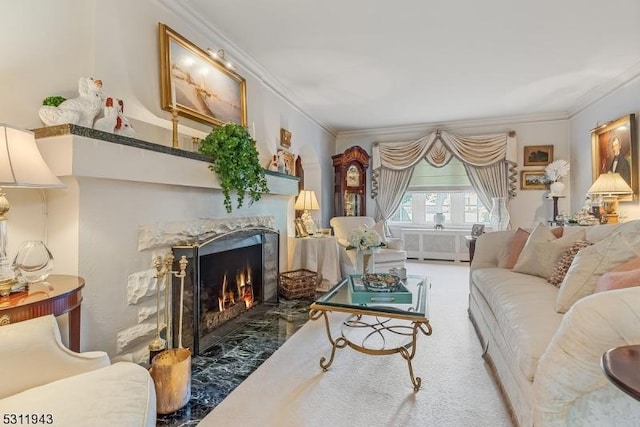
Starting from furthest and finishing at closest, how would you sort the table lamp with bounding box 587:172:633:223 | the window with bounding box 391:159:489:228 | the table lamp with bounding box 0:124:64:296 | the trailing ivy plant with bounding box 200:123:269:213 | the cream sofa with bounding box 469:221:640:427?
the window with bounding box 391:159:489:228, the table lamp with bounding box 587:172:633:223, the trailing ivy plant with bounding box 200:123:269:213, the table lamp with bounding box 0:124:64:296, the cream sofa with bounding box 469:221:640:427

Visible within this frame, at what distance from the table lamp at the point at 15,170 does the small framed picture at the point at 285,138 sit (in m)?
2.94

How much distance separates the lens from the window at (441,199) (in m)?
5.99

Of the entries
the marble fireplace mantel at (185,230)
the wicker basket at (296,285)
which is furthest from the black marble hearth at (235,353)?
the marble fireplace mantel at (185,230)

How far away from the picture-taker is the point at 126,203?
6.29 ft

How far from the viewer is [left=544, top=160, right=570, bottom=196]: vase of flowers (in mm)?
4969

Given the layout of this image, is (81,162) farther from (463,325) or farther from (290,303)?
(463,325)

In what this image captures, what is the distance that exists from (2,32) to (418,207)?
5985 millimetres

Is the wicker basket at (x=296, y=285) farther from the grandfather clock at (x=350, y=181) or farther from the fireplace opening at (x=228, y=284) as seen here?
the grandfather clock at (x=350, y=181)

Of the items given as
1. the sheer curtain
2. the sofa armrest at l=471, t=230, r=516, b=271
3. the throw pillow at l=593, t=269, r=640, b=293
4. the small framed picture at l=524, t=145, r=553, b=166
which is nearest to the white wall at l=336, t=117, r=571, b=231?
the small framed picture at l=524, t=145, r=553, b=166

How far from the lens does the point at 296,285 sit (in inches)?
144

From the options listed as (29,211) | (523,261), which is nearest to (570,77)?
(523,261)

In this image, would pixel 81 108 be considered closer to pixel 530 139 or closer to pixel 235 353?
pixel 235 353

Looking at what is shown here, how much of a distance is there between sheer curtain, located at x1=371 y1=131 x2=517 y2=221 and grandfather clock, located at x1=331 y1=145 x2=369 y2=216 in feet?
1.17

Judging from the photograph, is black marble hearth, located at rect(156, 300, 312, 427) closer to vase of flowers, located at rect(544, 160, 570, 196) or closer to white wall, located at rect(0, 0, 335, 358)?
white wall, located at rect(0, 0, 335, 358)
